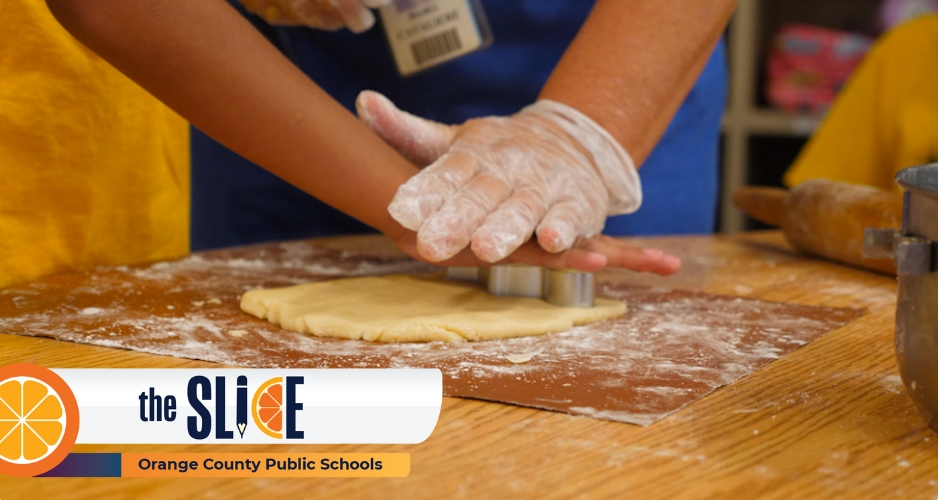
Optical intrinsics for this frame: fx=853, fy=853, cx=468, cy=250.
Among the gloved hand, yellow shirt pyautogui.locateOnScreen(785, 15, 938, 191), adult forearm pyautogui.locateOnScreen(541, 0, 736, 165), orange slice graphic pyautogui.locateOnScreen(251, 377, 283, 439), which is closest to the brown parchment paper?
orange slice graphic pyautogui.locateOnScreen(251, 377, 283, 439)

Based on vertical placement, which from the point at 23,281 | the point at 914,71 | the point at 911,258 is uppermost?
the point at 914,71

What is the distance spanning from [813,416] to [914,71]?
2.27 m

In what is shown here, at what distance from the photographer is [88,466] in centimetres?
51

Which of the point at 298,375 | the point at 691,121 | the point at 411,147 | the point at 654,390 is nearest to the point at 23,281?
the point at 411,147

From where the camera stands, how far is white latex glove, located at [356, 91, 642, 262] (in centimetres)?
90

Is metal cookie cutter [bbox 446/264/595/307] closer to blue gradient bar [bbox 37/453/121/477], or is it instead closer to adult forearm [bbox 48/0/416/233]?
adult forearm [bbox 48/0/416/233]

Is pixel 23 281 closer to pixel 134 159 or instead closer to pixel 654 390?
pixel 134 159

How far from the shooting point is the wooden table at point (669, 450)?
49cm

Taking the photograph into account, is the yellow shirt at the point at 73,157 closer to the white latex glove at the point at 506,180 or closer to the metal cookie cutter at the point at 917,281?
the white latex glove at the point at 506,180

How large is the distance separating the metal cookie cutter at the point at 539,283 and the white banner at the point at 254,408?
381 millimetres

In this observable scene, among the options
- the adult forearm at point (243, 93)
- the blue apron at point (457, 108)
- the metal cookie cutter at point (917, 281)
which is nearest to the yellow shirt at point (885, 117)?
the blue apron at point (457, 108)

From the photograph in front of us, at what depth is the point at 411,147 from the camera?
106cm

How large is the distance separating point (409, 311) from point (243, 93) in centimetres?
28

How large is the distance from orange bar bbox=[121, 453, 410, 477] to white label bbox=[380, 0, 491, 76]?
99cm
